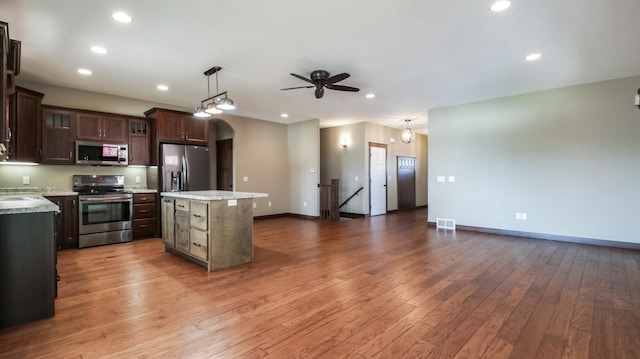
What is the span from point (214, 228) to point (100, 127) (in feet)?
11.3

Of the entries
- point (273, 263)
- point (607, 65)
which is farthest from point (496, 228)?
point (273, 263)

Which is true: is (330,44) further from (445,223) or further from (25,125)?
(445,223)

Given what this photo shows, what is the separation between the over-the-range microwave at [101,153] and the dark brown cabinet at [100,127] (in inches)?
4.3

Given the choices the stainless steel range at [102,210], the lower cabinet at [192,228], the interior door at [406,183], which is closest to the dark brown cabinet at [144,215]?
the stainless steel range at [102,210]

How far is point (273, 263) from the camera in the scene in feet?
13.3

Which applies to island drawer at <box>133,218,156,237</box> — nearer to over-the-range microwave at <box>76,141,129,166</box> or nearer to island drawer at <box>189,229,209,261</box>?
over-the-range microwave at <box>76,141,129,166</box>

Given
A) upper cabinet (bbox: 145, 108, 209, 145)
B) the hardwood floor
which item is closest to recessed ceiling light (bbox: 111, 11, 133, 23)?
the hardwood floor

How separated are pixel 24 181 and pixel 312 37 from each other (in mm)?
5252

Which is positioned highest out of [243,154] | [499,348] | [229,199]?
[243,154]

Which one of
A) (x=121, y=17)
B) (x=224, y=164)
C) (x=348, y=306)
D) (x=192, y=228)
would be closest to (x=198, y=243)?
(x=192, y=228)

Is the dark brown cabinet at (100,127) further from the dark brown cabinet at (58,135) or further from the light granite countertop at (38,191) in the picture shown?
the light granite countertop at (38,191)

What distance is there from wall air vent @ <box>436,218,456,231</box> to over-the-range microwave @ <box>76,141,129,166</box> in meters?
6.46

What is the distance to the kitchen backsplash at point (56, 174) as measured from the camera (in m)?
4.87

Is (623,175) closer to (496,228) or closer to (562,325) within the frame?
(496,228)
